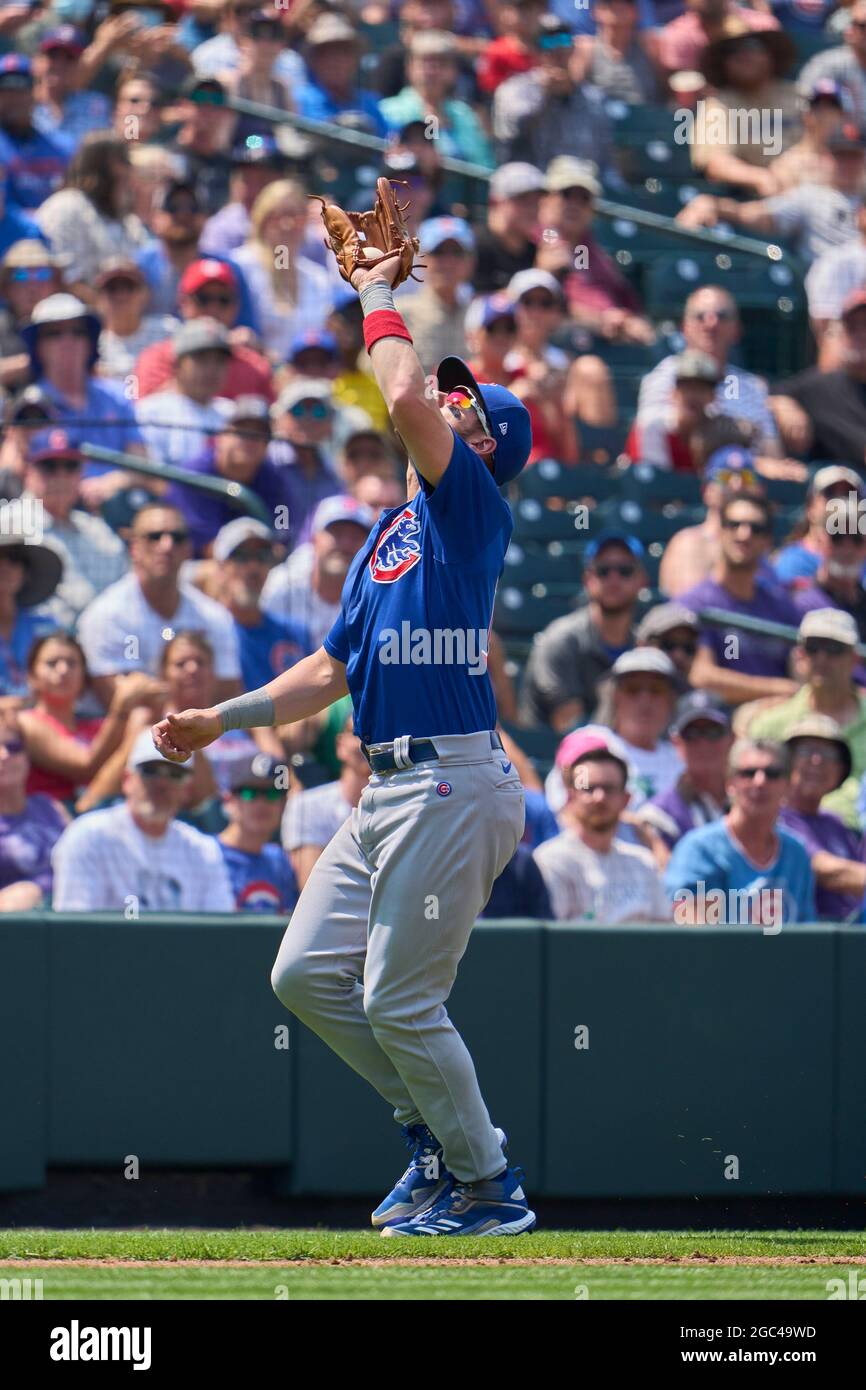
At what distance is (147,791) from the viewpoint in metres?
7.70

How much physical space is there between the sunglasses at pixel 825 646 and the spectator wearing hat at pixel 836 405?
91.5 inches

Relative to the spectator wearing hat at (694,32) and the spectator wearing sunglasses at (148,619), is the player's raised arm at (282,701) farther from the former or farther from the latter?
the spectator wearing hat at (694,32)

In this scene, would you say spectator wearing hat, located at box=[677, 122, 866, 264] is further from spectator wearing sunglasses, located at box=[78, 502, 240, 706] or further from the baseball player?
the baseball player

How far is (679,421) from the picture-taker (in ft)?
35.6

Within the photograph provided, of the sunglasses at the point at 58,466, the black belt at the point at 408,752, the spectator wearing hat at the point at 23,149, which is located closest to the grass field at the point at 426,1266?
the black belt at the point at 408,752

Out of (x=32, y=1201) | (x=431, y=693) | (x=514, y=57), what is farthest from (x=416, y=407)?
(x=514, y=57)

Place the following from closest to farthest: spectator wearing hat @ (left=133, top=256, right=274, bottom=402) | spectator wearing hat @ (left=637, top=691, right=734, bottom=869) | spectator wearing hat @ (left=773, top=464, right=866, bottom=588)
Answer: spectator wearing hat @ (left=637, top=691, right=734, bottom=869) → spectator wearing hat @ (left=133, top=256, right=274, bottom=402) → spectator wearing hat @ (left=773, top=464, right=866, bottom=588)

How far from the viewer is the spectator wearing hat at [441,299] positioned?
1067cm

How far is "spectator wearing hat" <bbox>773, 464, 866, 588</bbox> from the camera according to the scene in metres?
10.2

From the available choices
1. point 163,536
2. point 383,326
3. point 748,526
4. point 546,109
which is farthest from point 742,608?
point 383,326

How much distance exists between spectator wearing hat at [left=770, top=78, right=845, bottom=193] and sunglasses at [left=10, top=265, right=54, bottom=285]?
15.0 feet

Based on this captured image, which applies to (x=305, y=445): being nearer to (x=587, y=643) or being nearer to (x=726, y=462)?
(x=587, y=643)

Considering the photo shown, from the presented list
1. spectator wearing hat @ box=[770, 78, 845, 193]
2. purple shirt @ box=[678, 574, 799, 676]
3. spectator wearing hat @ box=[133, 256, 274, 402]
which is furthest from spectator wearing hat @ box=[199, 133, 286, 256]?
spectator wearing hat @ box=[770, 78, 845, 193]

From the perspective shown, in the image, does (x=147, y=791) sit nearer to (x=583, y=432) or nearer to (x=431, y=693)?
(x=431, y=693)
